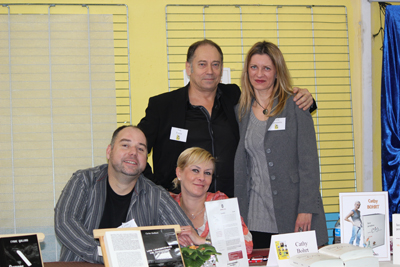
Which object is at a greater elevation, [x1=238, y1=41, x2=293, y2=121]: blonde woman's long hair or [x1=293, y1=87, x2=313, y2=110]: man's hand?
[x1=238, y1=41, x2=293, y2=121]: blonde woman's long hair

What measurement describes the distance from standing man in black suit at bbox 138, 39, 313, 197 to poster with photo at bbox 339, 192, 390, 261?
0.92 metres

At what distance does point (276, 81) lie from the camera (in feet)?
8.79

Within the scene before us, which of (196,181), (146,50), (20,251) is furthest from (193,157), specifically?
(146,50)

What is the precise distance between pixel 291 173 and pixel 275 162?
0.12 metres

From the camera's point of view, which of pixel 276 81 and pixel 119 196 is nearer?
pixel 119 196

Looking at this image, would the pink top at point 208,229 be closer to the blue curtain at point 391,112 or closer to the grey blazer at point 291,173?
the grey blazer at point 291,173

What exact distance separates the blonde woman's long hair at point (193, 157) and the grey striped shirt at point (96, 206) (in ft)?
0.75

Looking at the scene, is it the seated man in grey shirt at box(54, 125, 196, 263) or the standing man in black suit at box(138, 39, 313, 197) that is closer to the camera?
the seated man in grey shirt at box(54, 125, 196, 263)

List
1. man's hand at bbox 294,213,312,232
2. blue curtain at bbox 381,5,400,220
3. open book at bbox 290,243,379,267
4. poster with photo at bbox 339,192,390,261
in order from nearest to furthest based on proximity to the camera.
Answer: open book at bbox 290,243,379,267, poster with photo at bbox 339,192,390,261, man's hand at bbox 294,213,312,232, blue curtain at bbox 381,5,400,220

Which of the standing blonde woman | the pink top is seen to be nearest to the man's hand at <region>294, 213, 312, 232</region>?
the standing blonde woman

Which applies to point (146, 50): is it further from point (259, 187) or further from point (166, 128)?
point (259, 187)

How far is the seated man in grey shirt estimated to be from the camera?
2.29 meters

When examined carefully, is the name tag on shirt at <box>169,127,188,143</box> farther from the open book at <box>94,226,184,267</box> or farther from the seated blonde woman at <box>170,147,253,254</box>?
the open book at <box>94,226,184,267</box>

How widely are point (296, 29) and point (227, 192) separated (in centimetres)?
197
